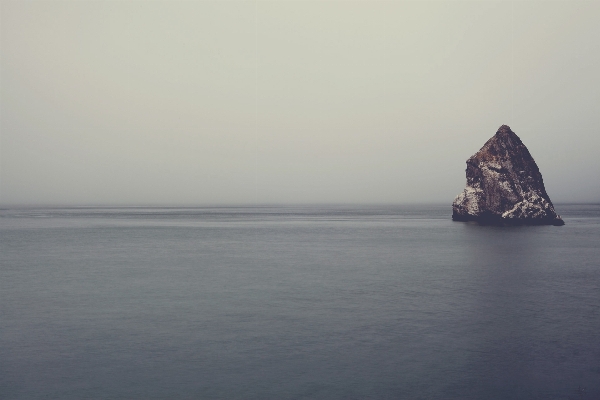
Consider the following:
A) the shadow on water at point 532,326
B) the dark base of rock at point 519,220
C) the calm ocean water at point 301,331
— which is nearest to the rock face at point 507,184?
the dark base of rock at point 519,220

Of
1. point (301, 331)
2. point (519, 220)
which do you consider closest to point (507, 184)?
point (519, 220)

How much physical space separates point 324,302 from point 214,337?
8.48 metres

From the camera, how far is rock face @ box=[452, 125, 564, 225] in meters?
93.8

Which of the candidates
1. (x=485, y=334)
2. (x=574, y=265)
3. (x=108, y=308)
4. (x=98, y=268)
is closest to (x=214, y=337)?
(x=108, y=308)

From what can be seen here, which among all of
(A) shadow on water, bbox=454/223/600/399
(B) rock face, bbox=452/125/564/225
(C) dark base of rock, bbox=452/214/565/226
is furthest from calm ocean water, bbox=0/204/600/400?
(C) dark base of rock, bbox=452/214/565/226

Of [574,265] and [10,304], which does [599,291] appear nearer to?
[574,265]

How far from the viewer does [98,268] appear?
41844mm

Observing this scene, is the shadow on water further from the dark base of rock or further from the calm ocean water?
the dark base of rock

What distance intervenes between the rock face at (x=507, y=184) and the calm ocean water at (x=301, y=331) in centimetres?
5262

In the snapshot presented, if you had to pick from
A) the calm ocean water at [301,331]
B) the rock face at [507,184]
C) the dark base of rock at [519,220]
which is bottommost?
the calm ocean water at [301,331]

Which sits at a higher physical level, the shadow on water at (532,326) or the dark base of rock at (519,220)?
the dark base of rock at (519,220)

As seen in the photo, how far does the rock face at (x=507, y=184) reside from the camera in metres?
93.8

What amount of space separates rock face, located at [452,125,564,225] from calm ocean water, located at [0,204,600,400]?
52624 millimetres

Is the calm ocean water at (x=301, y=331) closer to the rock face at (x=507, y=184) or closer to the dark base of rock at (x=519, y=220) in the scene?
the rock face at (x=507, y=184)
